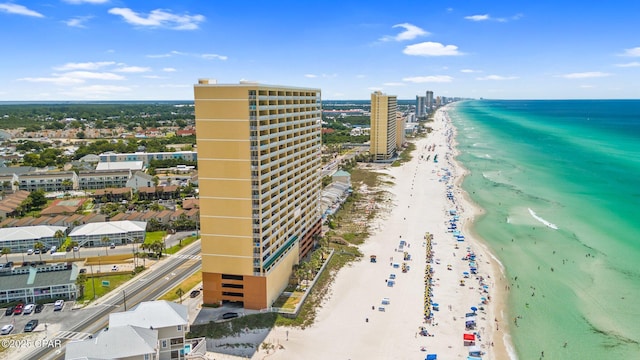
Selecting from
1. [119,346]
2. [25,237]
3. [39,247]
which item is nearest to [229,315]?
[119,346]

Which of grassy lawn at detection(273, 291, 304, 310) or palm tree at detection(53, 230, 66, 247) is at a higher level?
palm tree at detection(53, 230, 66, 247)

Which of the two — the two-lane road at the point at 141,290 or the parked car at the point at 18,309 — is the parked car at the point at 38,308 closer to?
the parked car at the point at 18,309

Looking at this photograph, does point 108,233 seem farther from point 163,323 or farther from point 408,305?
point 408,305

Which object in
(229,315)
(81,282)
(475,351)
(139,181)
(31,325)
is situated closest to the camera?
(475,351)

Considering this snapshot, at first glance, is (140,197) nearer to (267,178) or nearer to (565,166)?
(267,178)

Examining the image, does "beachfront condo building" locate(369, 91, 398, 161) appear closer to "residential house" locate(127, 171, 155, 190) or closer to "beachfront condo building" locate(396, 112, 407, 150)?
"beachfront condo building" locate(396, 112, 407, 150)

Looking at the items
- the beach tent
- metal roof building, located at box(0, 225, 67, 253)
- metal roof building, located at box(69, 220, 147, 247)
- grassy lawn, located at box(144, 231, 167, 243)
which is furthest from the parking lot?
the beach tent

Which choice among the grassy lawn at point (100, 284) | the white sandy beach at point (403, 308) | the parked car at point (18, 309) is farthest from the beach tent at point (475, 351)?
the parked car at point (18, 309)
